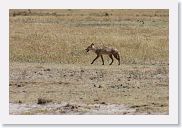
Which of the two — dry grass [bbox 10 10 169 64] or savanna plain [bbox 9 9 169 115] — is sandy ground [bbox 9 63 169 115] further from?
dry grass [bbox 10 10 169 64]

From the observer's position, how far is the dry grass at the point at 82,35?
23.3m

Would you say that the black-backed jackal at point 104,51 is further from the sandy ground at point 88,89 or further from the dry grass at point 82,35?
the sandy ground at point 88,89

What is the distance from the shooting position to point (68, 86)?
2119 cm

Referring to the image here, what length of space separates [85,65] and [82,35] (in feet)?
7.30

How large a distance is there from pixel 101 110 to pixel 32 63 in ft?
13.4

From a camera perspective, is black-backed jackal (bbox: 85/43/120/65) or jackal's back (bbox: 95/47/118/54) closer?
black-backed jackal (bbox: 85/43/120/65)

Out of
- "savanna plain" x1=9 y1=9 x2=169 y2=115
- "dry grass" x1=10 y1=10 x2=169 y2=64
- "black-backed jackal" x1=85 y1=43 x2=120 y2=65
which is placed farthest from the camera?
"black-backed jackal" x1=85 y1=43 x2=120 y2=65

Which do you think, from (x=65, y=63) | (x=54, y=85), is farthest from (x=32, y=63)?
(x=54, y=85)

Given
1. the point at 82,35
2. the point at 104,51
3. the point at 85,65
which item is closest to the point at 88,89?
the point at 85,65

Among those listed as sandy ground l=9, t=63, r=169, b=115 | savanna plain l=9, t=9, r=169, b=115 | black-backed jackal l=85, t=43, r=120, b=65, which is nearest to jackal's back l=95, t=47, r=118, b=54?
black-backed jackal l=85, t=43, r=120, b=65

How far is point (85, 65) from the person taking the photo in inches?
912

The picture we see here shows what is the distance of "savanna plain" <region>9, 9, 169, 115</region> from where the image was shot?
66.0 feet

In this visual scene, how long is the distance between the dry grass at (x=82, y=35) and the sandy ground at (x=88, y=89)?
64 cm

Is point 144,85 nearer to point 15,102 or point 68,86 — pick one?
point 68,86
